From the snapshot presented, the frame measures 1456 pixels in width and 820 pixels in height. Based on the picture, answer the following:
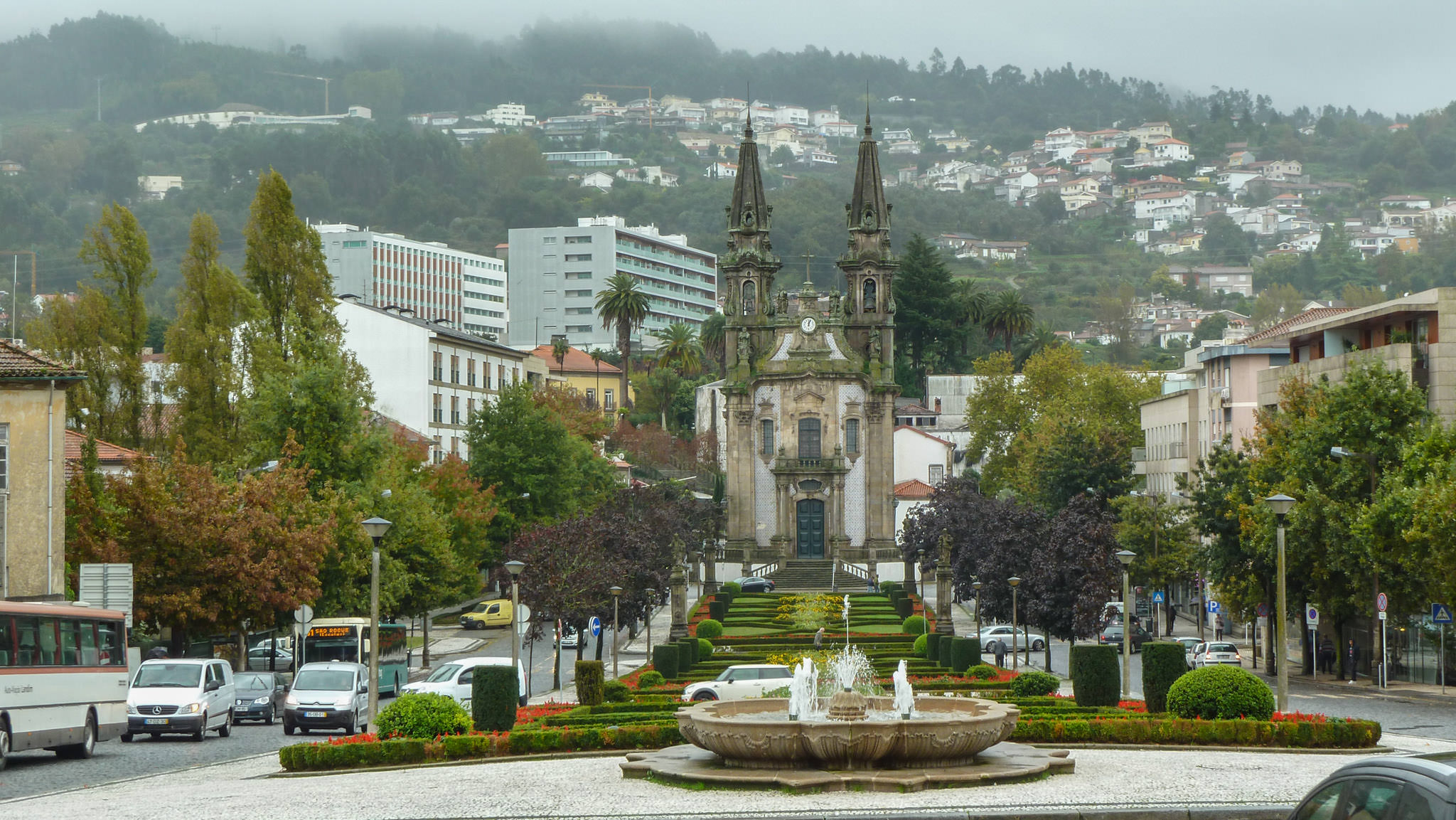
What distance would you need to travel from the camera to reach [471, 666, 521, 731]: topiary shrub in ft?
89.1

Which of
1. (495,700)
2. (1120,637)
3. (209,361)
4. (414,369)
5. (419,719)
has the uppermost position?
(414,369)

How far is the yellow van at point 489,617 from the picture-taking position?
71.3m

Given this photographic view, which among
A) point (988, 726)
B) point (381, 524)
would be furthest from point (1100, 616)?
point (988, 726)

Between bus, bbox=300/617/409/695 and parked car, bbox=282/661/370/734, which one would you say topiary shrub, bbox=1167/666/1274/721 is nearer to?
parked car, bbox=282/661/370/734

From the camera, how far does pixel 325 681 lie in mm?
36156

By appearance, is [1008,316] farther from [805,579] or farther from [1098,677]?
[1098,677]

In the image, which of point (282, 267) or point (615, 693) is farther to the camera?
point (282, 267)

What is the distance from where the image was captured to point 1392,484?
144 ft

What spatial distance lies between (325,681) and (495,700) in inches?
405

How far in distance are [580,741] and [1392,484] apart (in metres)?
26.4

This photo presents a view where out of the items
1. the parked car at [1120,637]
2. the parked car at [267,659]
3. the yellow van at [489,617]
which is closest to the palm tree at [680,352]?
the yellow van at [489,617]

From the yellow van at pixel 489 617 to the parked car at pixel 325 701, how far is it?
1371 inches

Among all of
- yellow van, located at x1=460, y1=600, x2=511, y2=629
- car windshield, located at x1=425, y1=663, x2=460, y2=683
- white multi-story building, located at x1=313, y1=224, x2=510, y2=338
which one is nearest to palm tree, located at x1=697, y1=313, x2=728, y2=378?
white multi-story building, located at x1=313, y1=224, x2=510, y2=338

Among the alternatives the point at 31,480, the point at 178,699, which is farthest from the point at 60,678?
the point at 31,480
